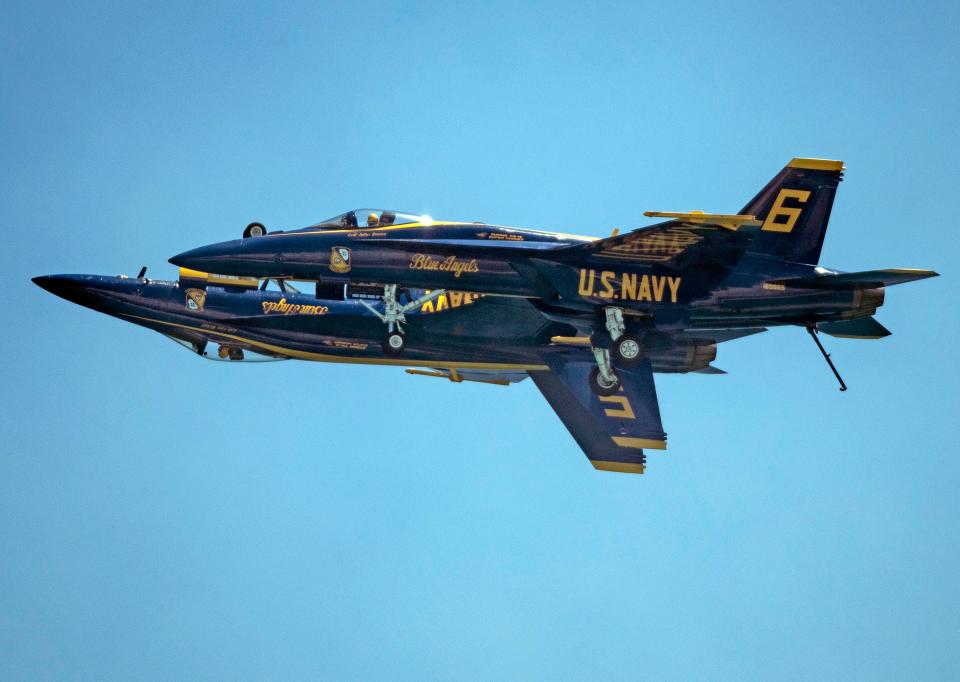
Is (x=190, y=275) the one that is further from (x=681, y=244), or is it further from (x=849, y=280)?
(x=849, y=280)

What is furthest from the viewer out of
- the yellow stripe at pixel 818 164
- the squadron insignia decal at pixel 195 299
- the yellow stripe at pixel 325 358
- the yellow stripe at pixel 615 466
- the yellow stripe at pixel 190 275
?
the yellow stripe at pixel 190 275

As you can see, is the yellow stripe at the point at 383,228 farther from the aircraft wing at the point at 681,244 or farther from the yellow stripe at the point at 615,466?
the yellow stripe at the point at 615,466

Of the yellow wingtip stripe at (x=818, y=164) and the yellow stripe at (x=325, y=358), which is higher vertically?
the yellow wingtip stripe at (x=818, y=164)

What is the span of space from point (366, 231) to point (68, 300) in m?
11.1

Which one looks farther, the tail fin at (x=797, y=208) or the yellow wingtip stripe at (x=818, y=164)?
the yellow wingtip stripe at (x=818, y=164)

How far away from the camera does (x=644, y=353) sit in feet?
108

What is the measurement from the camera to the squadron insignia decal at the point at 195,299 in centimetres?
3956

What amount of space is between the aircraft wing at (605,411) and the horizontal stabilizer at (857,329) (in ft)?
16.6

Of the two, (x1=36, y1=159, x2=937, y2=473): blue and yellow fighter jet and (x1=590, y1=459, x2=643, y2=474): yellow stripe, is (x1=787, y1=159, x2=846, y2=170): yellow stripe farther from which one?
(x1=590, y1=459, x2=643, y2=474): yellow stripe

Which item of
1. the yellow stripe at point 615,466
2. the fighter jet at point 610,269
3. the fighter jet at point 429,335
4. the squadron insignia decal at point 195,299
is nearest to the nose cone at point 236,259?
the fighter jet at point 610,269

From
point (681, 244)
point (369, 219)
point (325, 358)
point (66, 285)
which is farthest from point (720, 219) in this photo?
point (66, 285)

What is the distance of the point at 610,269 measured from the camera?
32.6m

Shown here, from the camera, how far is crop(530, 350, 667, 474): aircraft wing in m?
38.6

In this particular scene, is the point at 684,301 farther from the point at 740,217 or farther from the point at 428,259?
the point at 428,259
